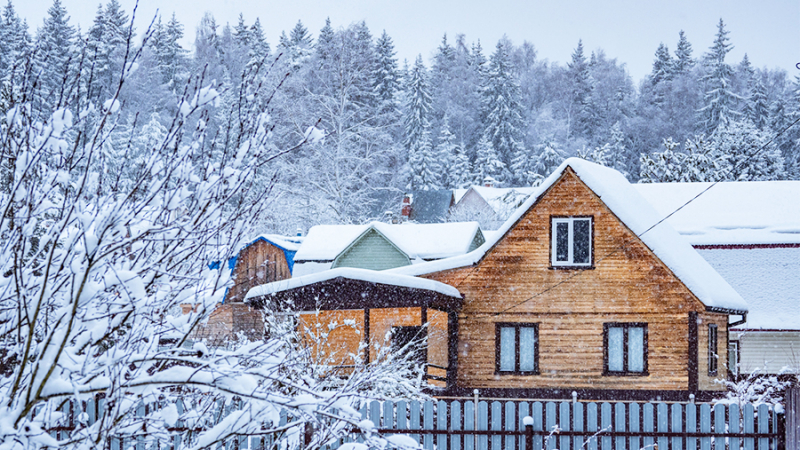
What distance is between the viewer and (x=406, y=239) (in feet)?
105

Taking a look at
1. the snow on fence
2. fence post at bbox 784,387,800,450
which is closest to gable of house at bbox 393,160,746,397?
the snow on fence

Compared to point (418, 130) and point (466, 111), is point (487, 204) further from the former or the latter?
point (466, 111)

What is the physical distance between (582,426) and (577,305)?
490 inches

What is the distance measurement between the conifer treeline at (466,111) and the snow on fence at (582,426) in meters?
25.5

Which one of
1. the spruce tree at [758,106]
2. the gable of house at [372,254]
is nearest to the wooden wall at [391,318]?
the gable of house at [372,254]

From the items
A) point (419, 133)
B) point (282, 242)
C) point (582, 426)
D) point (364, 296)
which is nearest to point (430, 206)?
point (419, 133)

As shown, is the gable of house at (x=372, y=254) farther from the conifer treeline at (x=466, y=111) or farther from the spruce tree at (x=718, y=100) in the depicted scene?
the spruce tree at (x=718, y=100)

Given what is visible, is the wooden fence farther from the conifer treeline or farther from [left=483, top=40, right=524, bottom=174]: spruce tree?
[left=483, top=40, right=524, bottom=174]: spruce tree

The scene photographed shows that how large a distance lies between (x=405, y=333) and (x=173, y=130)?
2035 centimetres

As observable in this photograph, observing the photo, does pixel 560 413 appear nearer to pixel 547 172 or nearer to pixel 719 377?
pixel 719 377

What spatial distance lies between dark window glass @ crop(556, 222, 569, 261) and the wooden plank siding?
11.4 inches

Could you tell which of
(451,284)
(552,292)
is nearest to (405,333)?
(451,284)

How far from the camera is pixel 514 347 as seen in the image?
66.7 feet

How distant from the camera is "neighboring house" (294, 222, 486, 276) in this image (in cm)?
3086
